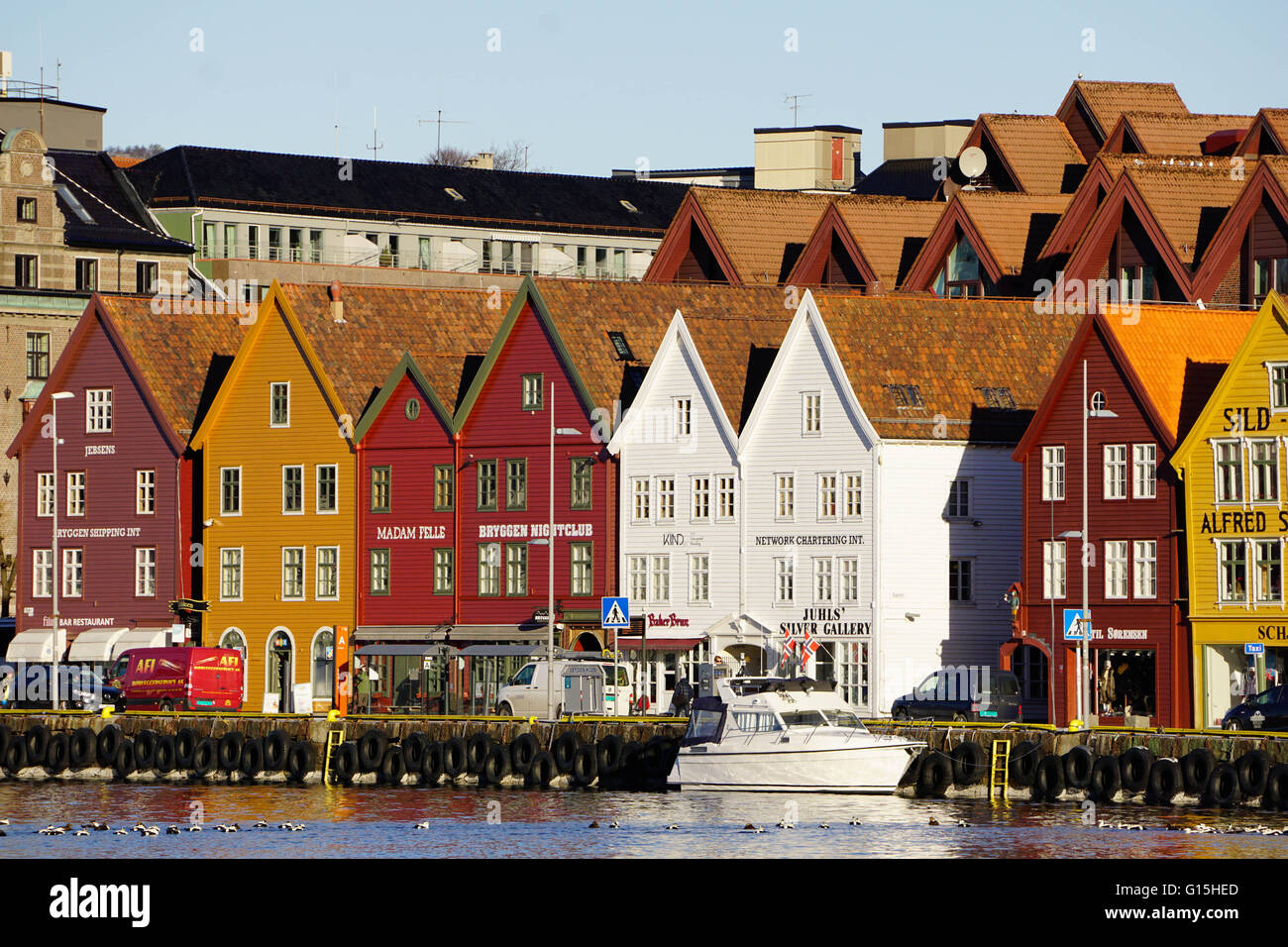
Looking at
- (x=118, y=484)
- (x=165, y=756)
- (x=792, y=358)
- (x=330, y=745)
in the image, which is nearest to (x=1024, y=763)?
(x=330, y=745)

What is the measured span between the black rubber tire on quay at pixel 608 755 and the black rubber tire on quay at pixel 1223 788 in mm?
15821

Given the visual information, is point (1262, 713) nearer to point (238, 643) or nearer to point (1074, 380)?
point (1074, 380)

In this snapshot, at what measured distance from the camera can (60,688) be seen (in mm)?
91500

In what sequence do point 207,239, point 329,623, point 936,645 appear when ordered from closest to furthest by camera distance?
point 936,645, point 329,623, point 207,239

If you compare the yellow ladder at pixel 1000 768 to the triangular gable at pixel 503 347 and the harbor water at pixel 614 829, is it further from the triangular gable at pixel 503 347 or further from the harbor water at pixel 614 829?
the triangular gable at pixel 503 347

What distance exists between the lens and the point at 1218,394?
7394 cm

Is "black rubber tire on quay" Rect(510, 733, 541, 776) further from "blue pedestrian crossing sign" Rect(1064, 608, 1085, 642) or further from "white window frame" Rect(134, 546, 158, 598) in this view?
"white window frame" Rect(134, 546, 158, 598)

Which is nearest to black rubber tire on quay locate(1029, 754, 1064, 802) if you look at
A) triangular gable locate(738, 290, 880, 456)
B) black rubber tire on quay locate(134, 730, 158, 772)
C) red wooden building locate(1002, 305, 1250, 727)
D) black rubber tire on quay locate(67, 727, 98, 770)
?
red wooden building locate(1002, 305, 1250, 727)

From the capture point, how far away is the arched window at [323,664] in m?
93.4

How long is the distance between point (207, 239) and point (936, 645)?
5956cm

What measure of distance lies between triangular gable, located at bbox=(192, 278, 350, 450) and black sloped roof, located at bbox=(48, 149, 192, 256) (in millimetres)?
25426

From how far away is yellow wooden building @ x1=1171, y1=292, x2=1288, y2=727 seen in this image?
72.8 meters

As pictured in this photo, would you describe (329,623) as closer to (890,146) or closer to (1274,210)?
(1274,210)
